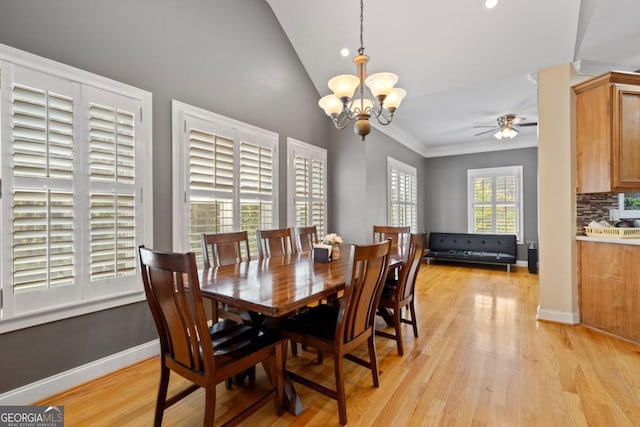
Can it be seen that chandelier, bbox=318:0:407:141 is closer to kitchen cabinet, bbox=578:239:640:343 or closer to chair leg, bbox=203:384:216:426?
chair leg, bbox=203:384:216:426

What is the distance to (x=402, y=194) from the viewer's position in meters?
5.98

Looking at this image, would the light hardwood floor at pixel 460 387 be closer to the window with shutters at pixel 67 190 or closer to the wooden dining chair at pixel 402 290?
the wooden dining chair at pixel 402 290

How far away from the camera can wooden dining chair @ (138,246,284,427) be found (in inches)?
51.0

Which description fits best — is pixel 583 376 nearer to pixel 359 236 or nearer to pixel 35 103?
pixel 359 236

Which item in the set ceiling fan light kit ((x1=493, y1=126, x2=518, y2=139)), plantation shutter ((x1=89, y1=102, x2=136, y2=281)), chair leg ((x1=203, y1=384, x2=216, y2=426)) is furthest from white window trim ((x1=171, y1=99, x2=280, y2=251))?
ceiling fan light kit ((x1=493, y1=126, x2=518, y2=139))

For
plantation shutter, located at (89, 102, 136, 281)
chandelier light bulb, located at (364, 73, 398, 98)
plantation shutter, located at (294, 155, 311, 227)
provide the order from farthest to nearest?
plantation shutter, located at (294, 155, 311, 227), chandelier light bulb, located at (364, 73, 398, 98), plantation shutter, located at (89, 102, 136, 281)

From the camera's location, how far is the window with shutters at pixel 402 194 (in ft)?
17.9

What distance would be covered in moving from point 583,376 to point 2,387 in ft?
12.6

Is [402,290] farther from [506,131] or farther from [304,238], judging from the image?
[506,131]

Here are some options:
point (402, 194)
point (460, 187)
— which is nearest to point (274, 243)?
point (402, 194)

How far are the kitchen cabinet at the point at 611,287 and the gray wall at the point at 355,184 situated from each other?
259cm

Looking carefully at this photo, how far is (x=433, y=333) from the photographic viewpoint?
288cm

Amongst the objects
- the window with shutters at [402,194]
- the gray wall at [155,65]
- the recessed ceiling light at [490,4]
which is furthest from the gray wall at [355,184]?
the recessed ceiling light at [490,4]

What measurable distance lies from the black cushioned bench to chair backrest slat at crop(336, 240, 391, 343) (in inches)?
197
